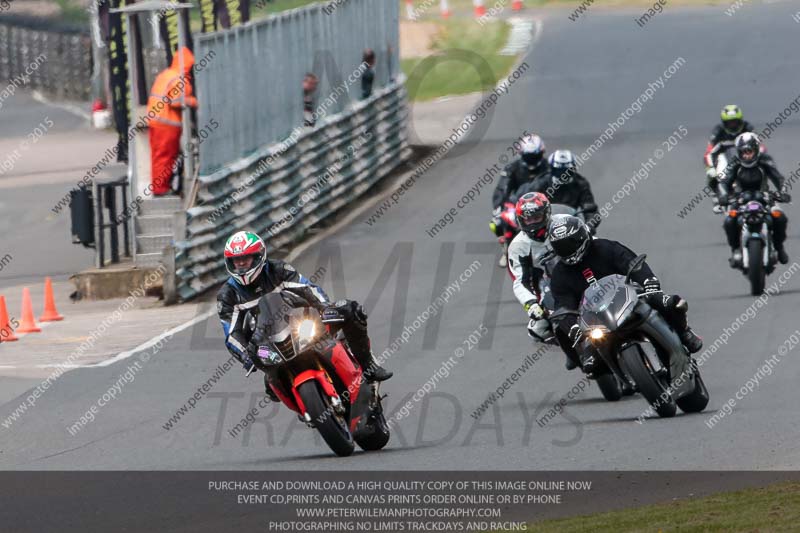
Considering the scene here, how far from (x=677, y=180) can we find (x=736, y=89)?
1033 cm

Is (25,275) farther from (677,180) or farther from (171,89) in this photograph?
(677,180)

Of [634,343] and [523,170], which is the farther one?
[523,170]

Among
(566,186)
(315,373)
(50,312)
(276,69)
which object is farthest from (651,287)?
(276,69)

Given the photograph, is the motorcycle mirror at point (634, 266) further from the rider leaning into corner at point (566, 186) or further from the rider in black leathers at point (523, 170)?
the rider in black leathers at point (523, 170)

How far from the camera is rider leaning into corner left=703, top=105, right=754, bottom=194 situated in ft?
70.0

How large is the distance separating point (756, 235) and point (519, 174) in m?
2.73

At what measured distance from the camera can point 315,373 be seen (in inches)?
428

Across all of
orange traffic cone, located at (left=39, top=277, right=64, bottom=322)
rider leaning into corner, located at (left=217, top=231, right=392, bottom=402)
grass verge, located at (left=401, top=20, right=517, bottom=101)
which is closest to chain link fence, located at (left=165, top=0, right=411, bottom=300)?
orange traffic cone, located at (left=39, top=277, right=64, bottom=322)

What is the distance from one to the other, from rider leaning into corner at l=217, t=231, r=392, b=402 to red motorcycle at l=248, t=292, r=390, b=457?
9cm

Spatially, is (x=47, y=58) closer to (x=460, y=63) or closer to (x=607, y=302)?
(x=460, y=63)

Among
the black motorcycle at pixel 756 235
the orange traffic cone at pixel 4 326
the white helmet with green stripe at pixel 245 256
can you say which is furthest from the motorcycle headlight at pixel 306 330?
the orange traffic cone at pixel 4 326

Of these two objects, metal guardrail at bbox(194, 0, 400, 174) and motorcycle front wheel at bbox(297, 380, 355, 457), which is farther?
metal guardrail at bbox(194, 0, 400, 174)

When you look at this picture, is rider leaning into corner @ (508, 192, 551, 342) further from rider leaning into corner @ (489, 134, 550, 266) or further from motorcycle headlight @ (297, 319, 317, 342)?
motorcycle headlight @ (297, 319, 317, 342)

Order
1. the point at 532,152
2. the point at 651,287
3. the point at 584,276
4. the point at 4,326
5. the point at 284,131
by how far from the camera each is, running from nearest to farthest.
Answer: the point at 651,287
the point at 584,276
the point at 532,152
the point at 4,326
the point at 284,131
